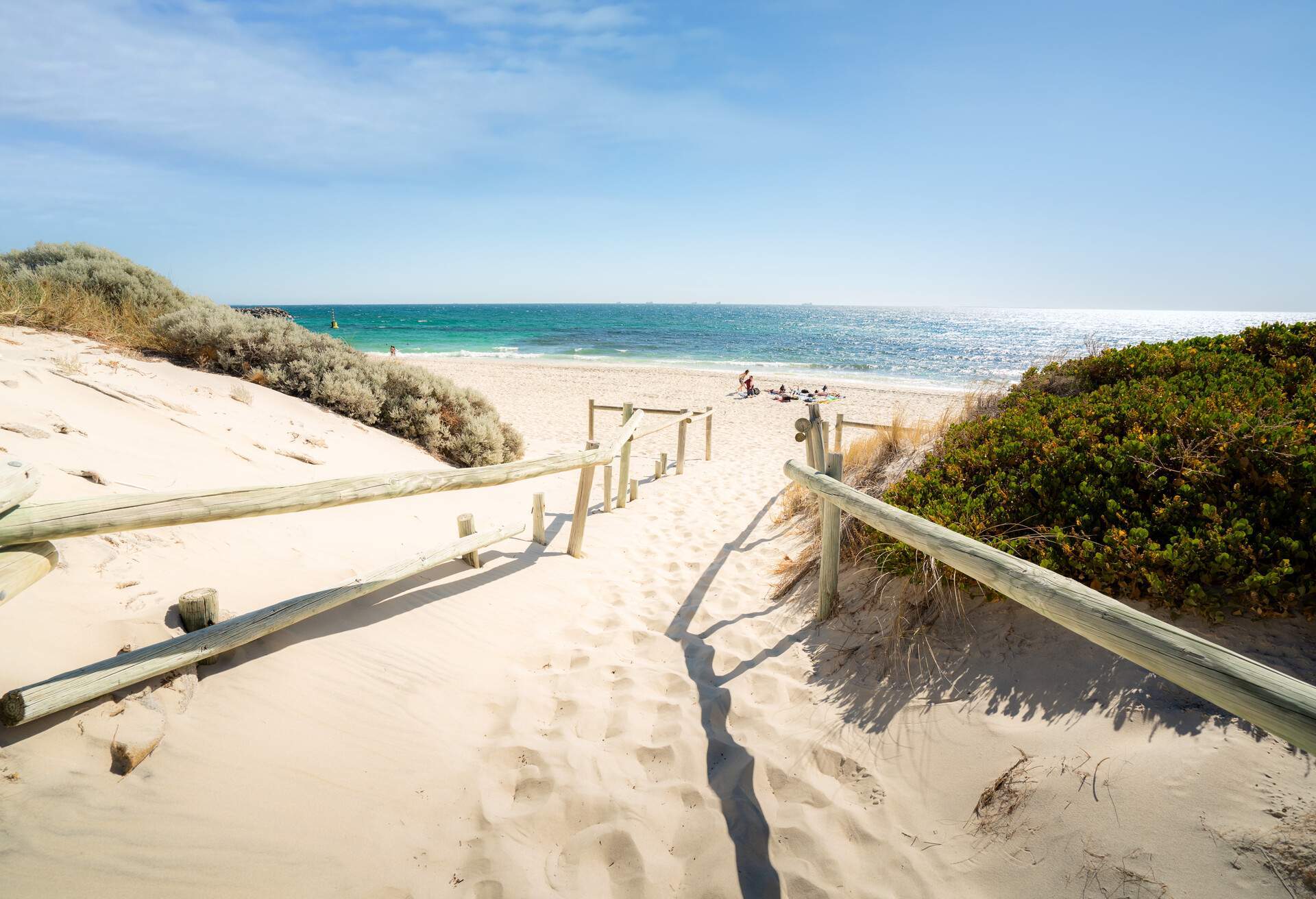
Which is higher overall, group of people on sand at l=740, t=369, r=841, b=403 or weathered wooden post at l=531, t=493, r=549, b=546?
group of people on sand at l=740, t=369, r=841, b=403

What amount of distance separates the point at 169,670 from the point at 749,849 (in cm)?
276

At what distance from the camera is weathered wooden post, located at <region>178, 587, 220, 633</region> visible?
2.62 meters

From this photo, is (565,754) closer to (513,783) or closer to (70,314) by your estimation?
(513,783)

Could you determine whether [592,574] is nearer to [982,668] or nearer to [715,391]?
[982,668]

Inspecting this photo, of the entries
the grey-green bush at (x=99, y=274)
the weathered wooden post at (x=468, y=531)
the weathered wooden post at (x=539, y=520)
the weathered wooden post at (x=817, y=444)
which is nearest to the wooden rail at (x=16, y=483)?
the weathered wooden post at (x=468, y=531)

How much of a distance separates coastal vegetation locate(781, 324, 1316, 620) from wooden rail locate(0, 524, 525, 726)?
11.1 feet

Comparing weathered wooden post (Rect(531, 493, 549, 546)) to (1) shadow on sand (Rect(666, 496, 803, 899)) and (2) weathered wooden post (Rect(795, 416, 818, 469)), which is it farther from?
(2) weathered wooden post (Rect(795, 416, 818, 469))

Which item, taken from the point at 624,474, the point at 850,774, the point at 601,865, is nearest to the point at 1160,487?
the point at 850,774

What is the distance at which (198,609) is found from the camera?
2650 mm

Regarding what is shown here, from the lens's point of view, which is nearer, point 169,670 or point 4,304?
point 169,670

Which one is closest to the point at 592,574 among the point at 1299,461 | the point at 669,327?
the point at 1299,461

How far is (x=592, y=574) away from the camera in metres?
5.08

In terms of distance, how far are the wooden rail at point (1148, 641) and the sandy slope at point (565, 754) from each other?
2.28 ft

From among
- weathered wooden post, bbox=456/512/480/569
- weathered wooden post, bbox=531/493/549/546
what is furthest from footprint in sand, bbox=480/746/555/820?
weathered wooden post, bbox=531/493/549/546
